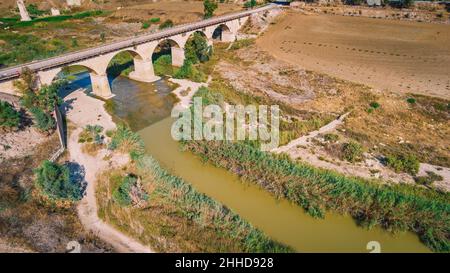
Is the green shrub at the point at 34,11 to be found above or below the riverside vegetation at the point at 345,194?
above

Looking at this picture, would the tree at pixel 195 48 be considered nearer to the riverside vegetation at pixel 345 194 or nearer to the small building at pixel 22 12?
the riverside vegetation at pixel 345 194

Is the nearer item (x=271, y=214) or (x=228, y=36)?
(x=271, y=214)

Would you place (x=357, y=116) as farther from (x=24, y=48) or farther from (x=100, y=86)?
(x=24, y=48)

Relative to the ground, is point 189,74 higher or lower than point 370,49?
lower

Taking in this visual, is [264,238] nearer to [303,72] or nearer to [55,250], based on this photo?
[55,250]

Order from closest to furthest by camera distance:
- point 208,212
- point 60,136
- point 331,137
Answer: point 208,212 < point 60,136 < point 331,137

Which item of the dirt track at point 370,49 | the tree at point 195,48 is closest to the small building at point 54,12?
the tree at point 195,48

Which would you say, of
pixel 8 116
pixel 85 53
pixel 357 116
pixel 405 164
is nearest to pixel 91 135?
pixel 8 116

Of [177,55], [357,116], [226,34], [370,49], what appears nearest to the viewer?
[357,116]

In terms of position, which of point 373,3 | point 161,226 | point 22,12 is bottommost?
point 161,226
